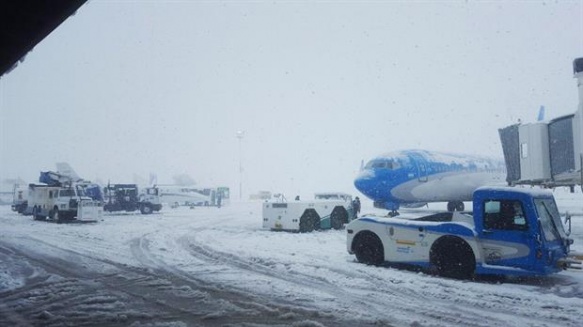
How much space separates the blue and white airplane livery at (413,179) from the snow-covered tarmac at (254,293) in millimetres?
10035

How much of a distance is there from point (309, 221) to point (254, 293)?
43.1ft

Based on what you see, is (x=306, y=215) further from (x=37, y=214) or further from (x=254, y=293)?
(x=37, y=214)

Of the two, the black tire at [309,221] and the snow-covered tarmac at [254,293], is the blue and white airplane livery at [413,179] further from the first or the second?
the snow-covered tarmac at [254,293]

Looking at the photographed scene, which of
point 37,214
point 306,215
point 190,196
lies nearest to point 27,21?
point 306,215

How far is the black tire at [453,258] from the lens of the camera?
32.9 ft

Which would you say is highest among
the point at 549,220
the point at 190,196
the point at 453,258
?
the point at 190,196

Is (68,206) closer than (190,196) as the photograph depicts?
Yes

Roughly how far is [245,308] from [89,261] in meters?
7.38

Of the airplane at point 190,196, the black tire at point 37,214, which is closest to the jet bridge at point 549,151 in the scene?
the black tire at point 37,214

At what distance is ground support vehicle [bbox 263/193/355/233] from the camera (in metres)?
21.4

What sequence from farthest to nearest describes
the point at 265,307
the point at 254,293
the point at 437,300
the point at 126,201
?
1. the point at 126,201
2. the point at 254,293
3. the point at 437,300
4. the point at 265,307

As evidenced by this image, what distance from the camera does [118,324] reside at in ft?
21.6

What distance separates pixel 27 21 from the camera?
761 cm

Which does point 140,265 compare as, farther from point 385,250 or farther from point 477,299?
point 477,299
